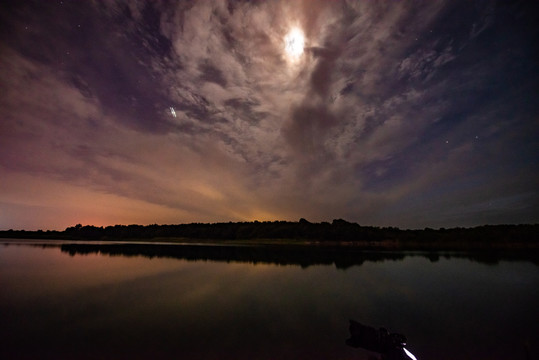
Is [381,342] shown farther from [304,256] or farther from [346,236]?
[346,236]

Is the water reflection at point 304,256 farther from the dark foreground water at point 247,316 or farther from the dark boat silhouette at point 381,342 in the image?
the dark boat silhouette at point 381,342

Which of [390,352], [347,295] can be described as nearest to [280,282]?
[347,295]

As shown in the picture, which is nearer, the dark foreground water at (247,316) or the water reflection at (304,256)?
the dark foreground water at (247,316)

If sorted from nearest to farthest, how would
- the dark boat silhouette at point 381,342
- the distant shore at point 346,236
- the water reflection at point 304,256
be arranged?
1. the dark boat silhouette at point 381,342
2. the water reflection at point 304,256
3. the distant shore at point 346,236

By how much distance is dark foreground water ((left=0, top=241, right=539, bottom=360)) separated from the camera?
42.1ft

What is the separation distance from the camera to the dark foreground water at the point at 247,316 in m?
12.8

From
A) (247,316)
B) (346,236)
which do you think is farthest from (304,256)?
(346,236)

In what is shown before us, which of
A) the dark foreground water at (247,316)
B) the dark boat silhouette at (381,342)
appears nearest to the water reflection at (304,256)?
the dark foreground water at (247,316)

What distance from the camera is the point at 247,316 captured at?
1869cm

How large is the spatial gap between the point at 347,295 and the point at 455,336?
467 inches

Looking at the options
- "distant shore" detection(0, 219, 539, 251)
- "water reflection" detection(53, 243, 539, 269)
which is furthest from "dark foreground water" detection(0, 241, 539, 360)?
"distant shore" detection(0, 219, 539, 251)

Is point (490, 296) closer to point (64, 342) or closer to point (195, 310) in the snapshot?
point (195, 310)

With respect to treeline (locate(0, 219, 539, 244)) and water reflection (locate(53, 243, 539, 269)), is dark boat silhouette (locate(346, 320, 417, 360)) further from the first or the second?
treeline (locate(0, 219, 539, 244))

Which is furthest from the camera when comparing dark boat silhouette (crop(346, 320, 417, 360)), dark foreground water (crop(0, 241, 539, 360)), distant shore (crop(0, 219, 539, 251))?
distant shore (crop(0, 219, 539, 251))
